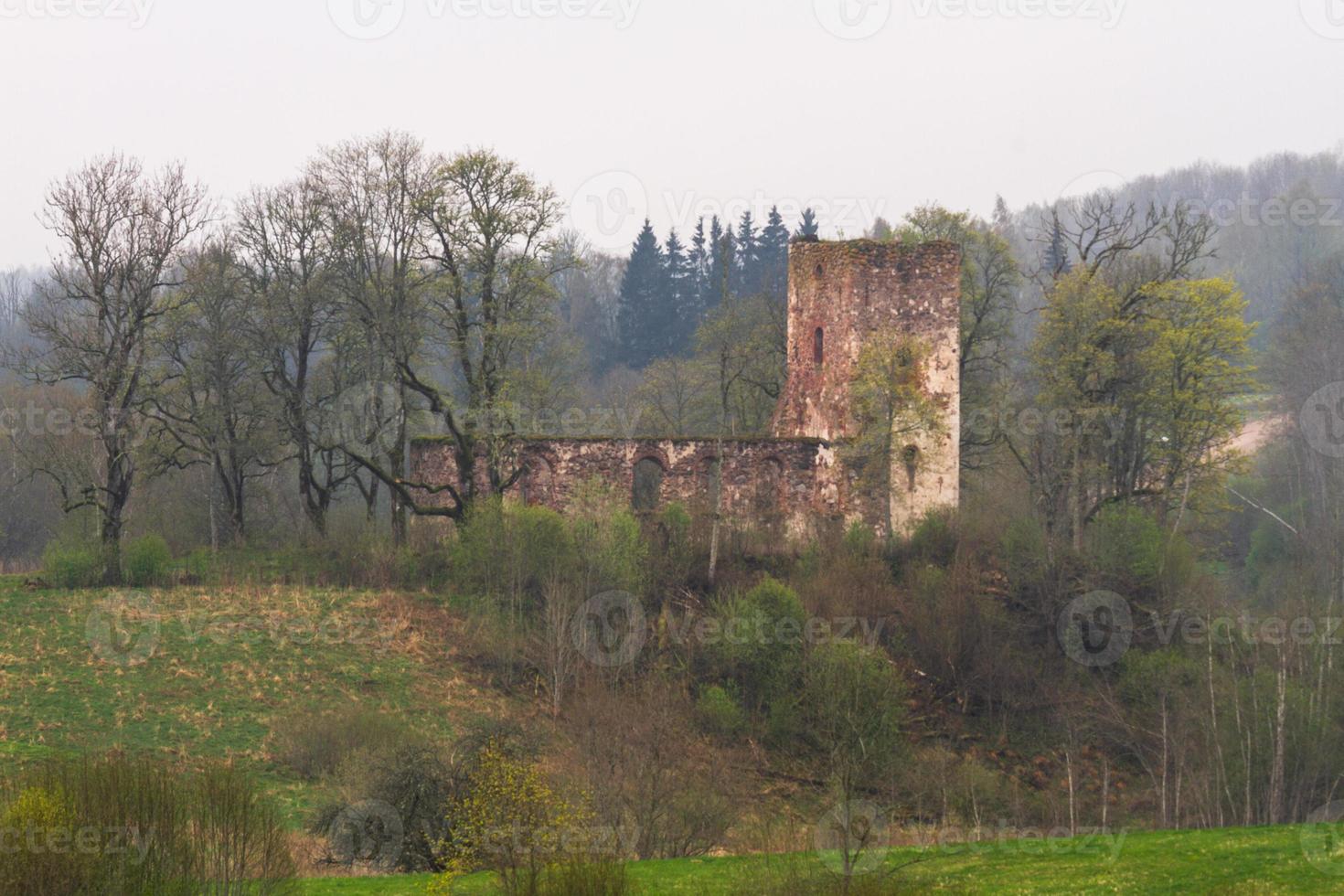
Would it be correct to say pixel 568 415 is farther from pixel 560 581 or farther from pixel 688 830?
pixel 688 830

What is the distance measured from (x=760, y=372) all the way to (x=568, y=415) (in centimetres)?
617

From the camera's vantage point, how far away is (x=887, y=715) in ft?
83.1

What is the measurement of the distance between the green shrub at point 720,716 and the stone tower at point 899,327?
22.8 ft

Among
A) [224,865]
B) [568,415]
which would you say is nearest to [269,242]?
[568,415]

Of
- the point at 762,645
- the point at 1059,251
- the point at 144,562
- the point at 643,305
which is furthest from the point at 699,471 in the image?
the point at 643,305

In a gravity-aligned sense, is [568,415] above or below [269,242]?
below
